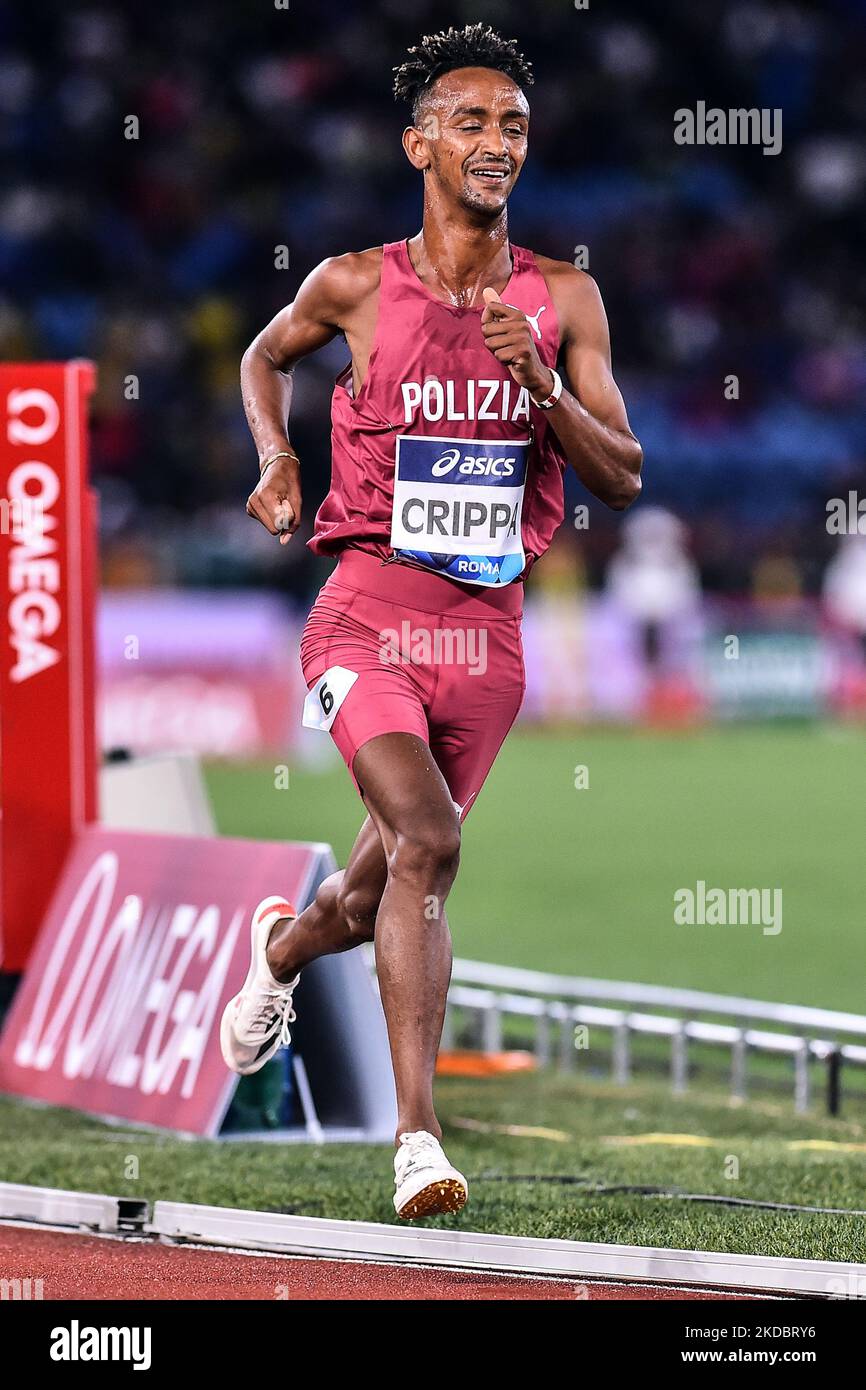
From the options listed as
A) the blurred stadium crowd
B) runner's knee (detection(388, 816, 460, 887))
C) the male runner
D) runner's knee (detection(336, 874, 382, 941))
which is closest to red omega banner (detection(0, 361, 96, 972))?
the male runner

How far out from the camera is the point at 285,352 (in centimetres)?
541

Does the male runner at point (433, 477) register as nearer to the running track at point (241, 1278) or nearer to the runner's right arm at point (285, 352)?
the runner's right arm at point (285, 352)

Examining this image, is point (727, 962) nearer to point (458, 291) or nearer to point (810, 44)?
point (458, 291)

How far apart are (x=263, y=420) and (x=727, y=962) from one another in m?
6.16

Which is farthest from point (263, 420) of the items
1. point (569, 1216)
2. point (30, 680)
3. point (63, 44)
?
point (63, 44)

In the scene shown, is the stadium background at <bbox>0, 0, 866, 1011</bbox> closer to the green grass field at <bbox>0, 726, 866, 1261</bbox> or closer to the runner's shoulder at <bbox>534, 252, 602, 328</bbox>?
the green grass field at <bbox>0, 726, 866, 1261</bbox>

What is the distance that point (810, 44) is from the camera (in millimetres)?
27672

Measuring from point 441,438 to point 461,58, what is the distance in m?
0.93

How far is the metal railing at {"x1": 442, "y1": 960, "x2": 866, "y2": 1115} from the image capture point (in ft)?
24.3

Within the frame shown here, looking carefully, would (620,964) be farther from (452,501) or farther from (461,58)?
(461,58)

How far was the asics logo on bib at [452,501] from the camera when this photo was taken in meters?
5.11

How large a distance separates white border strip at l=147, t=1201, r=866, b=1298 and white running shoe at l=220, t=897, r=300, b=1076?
2.14 ft

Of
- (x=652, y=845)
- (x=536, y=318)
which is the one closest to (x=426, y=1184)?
(x=536, y=318)
